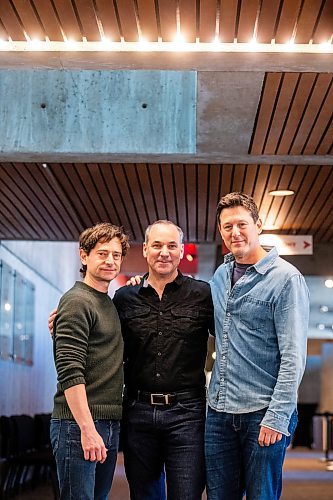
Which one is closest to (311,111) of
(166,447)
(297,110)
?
(297,110)

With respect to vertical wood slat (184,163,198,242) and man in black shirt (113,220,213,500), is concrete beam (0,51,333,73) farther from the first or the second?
vertical wood slat (184,163,198,242)

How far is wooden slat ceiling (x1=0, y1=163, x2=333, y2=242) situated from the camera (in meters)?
7.68

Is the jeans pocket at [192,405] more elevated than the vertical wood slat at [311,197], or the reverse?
the vertical wood slat at [311,197]

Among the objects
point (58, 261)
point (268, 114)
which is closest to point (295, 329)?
point (268, 114)

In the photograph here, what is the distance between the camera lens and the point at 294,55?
16.3ft

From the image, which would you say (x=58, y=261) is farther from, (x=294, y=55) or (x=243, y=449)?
(x=243, y=449)

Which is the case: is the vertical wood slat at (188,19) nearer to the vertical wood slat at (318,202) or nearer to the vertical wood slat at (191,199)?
the vertical wood slat at (191,199)

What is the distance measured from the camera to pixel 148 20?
4.48m

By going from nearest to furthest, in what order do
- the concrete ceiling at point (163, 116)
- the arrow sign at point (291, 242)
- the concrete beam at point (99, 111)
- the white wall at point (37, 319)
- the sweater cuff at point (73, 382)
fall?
the sweater cuff at point (73, 382), the concrete ceiling at point (163, 116), the concrete beam at point (99, 111), the arrow sign at point (291, 242), the white wall at point (37, 319)

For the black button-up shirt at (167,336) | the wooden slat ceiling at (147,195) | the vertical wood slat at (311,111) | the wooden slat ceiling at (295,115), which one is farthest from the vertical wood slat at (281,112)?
the black button-up shirt at (167,336)

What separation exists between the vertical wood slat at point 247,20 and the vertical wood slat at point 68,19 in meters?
0.89

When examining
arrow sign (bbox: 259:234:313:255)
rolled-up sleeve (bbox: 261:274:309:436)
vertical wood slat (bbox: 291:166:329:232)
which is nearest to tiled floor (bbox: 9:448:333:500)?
arrow sign (bbox: 259:234:313:255)

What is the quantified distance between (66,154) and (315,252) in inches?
245

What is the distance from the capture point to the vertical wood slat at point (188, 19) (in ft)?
14.1
